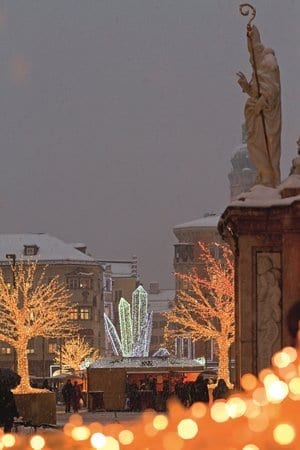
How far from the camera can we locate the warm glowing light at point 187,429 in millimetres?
3650

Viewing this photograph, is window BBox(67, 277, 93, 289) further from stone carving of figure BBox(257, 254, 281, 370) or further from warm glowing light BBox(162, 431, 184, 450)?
warm glowing light BBox(162, 431, 184, 450)

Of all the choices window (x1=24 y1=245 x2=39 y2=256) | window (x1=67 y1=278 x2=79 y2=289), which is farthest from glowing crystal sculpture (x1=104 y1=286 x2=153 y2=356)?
window (x1=24 y1=245 x2=39 y2=256)

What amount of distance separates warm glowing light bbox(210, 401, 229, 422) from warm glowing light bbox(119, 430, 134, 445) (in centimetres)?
29

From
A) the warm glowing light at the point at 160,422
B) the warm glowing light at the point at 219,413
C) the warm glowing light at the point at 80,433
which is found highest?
the warm glowing light at the point at 219,413

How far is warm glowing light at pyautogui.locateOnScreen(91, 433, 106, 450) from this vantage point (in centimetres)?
407

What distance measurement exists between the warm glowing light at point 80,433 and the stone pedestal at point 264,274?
390 inches

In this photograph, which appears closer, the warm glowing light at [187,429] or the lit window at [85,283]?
the warm glowing light at [187,429]

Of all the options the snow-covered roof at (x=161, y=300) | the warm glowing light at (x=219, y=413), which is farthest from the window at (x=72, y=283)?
the warm glowing light at (x=219, y=413)

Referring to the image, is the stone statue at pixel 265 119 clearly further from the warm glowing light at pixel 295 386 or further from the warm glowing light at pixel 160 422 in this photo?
the warm glowing light at pixel 295 386

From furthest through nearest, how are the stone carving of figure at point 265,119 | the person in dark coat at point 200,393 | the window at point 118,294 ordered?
the window at point 118,294 → the person in dark coat at point 200,393 → the stone carving of figure at point 265,119

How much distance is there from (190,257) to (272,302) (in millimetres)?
125410

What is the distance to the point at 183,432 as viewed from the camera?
3.70 m

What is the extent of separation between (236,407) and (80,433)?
28.6 inches

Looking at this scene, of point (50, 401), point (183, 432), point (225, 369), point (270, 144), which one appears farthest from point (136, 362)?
point (183, 432)
